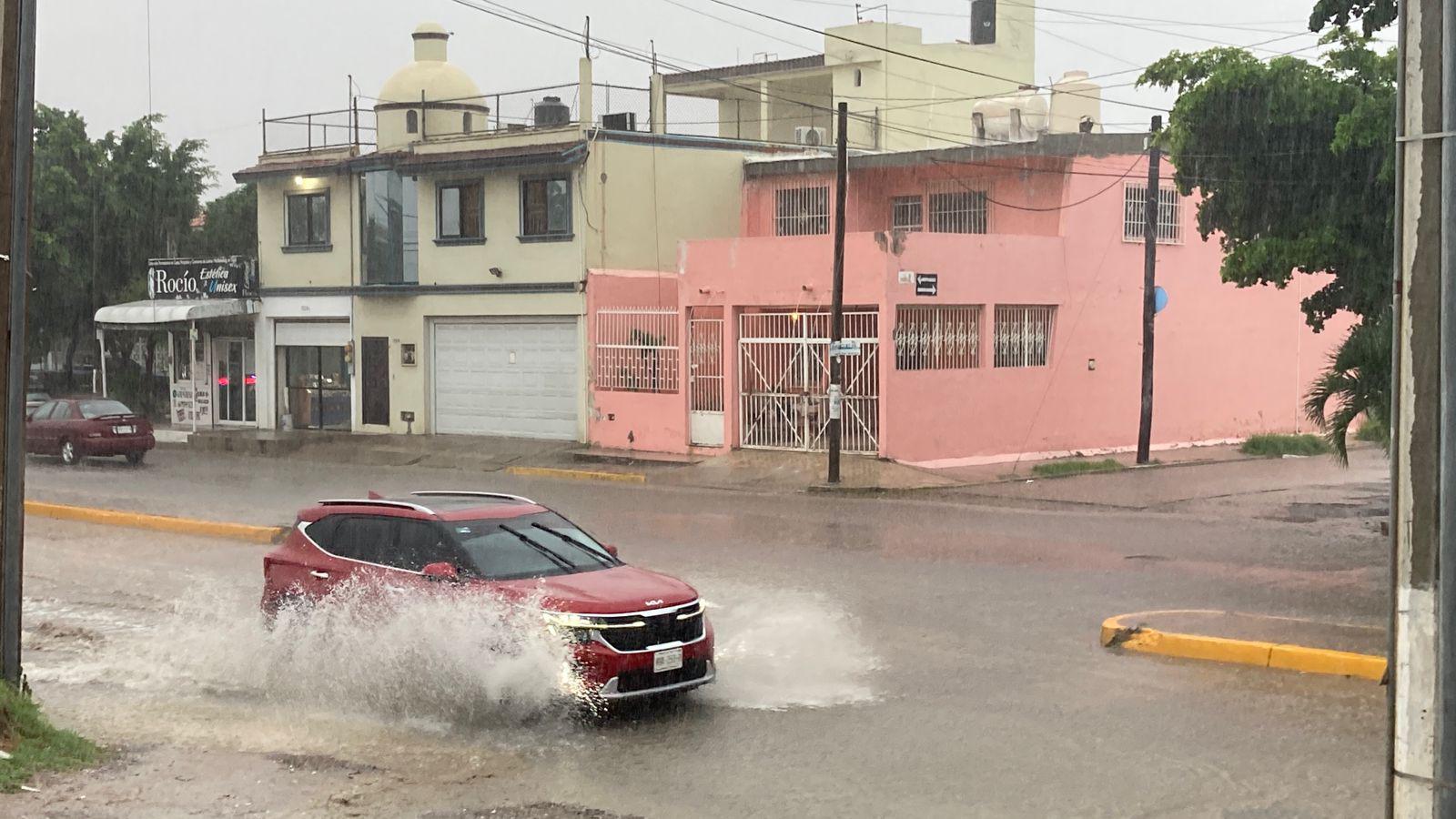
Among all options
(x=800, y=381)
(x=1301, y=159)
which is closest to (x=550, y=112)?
(x=800, y=381)

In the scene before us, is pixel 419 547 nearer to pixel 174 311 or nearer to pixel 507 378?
pixel 507 378

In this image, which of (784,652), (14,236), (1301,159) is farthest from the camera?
(1301,159)

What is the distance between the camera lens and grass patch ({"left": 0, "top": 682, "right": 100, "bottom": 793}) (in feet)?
26.9

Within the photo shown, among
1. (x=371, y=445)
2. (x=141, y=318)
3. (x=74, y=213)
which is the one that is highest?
(x=74, y=213)

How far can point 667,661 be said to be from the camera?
32.3 feet

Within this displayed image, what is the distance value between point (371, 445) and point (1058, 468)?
51.9 ft

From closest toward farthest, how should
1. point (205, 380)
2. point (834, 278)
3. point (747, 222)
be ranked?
point (834, 278), point (747, 222), point (205, 380)

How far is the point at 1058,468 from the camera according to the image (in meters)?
27.5

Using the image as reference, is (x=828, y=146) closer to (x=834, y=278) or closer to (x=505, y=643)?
(x=834, y=278)

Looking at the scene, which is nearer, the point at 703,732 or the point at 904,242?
the point at 703,732

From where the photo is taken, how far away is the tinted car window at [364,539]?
11078 millimetres

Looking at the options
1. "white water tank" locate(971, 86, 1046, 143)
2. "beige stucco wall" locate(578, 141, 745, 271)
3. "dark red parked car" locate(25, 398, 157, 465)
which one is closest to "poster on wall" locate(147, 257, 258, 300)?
"dark red parked car" locate(25, 398, 157, 465)

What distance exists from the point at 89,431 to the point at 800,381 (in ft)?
49.7

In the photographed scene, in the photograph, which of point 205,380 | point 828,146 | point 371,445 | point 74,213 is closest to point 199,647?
point 371,445
